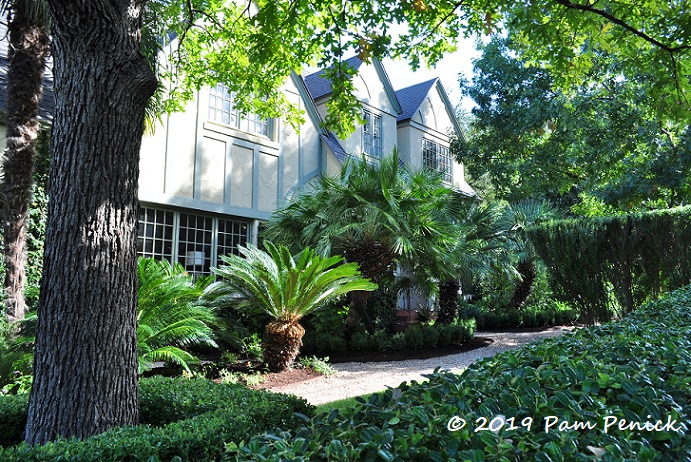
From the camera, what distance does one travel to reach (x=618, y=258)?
11.4 m

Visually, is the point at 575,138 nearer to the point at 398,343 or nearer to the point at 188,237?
the point at 398,343

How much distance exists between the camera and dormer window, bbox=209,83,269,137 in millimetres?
13352

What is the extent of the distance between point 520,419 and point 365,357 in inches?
352

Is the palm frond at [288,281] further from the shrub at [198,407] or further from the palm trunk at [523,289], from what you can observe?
the palm trunk at [523,289]

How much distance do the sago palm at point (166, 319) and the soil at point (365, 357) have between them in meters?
1.22

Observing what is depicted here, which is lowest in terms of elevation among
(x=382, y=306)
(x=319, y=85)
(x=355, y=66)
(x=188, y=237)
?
(x=382, y=306)

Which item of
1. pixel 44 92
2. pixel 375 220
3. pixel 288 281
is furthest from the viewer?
pixel 44 92

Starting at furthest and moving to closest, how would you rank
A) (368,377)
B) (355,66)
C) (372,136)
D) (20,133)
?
(372,136) → (355,66) → (20,133) → (368,377)

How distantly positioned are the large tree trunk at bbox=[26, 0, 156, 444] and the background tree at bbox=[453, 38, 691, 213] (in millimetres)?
13267

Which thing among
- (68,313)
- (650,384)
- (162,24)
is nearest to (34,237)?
(162,24)

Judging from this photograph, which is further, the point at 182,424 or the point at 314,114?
the point at 314,114

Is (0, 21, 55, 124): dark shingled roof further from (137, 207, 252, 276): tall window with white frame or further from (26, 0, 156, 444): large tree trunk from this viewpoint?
(26, 0, 156, 444): large tree trunk

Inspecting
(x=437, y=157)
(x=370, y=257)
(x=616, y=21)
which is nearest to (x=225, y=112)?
(x=370, y=257)

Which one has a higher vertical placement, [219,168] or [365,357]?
[219,168]
